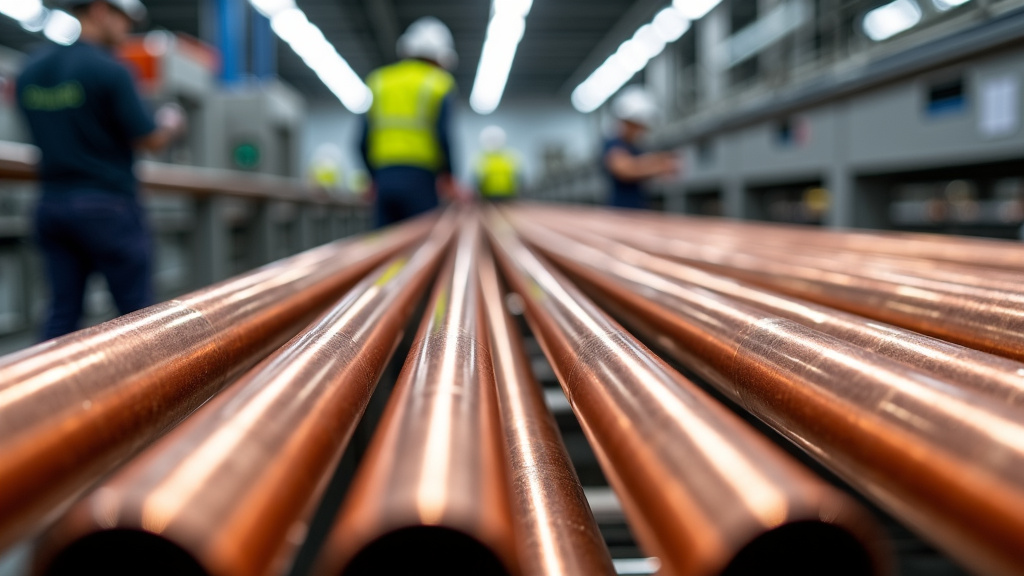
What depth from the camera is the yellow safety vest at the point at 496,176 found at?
644 centimetres

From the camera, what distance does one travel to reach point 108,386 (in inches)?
13.4

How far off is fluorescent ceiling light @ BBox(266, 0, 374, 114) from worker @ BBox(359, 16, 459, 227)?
8.24ft

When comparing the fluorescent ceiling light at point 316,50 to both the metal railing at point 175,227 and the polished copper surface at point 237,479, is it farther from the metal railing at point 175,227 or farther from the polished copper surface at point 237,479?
the polished copper surface at point 237,479

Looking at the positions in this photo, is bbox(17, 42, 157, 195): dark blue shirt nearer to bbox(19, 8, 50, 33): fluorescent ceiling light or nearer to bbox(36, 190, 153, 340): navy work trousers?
bbox(36, 190, 153, 340): navy work trousers

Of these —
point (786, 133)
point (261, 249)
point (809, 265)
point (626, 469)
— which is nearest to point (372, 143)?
point (261, 249)

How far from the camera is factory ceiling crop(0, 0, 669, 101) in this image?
27.0ft

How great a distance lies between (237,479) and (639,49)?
9075 millimetres

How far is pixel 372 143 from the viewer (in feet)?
8.39

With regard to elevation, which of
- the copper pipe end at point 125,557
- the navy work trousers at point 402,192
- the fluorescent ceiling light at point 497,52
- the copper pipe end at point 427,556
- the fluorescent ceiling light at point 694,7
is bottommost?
the copper pipe end at point 427,556

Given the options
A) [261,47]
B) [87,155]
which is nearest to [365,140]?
[87,155]

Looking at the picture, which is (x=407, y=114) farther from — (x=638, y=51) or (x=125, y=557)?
(x=638, y=51)

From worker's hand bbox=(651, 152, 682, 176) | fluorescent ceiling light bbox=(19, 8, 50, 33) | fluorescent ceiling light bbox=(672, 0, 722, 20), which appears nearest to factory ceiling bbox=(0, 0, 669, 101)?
fluorescent ceiling light bbox=(672, 0, 722, 20)

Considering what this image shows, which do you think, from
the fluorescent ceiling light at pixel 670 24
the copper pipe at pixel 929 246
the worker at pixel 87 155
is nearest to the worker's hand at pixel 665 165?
the copper pipe at pixel 929 246

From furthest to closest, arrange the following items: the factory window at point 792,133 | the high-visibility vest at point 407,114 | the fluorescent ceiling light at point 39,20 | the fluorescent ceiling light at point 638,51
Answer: the fluorescent ceiling light at point 39,20, the fluorescent ceiling light at point 638,51, the high-visibility vest at point 407,114, the factory window at point 792,133
